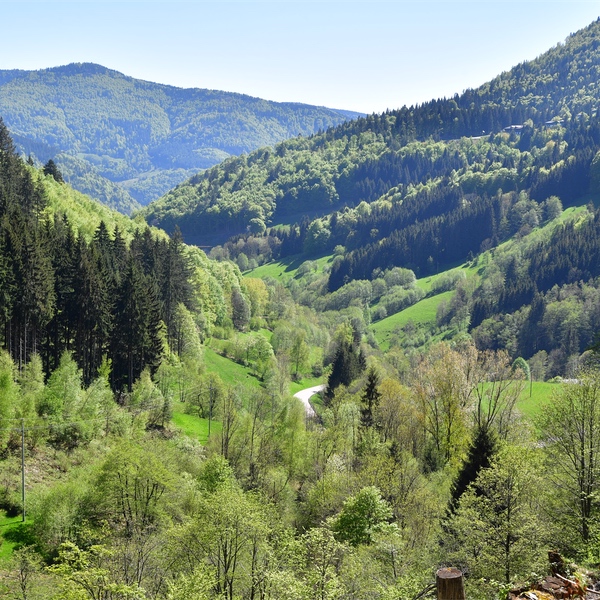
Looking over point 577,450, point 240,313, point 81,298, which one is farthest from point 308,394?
point 577,450

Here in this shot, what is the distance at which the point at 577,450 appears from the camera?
121ft

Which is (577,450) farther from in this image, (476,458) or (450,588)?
(450,588)

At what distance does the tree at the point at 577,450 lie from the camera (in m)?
33.2

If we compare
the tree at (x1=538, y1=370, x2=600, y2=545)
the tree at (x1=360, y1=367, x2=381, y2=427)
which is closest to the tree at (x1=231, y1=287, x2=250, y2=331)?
the tree at (x1=360, y1=367, x2=381, y2=427)

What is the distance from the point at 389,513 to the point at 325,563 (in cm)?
1983

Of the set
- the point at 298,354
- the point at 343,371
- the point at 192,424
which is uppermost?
the point at 192,424

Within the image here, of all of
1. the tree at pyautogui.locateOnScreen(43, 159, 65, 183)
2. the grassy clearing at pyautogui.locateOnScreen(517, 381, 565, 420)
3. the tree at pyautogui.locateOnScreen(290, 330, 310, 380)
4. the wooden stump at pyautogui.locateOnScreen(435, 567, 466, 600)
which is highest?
the tree at pyautogui.locateOnScreen(43, 159, 65, 183)

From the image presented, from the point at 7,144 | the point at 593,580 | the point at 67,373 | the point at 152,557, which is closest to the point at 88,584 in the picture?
the point at 152,557

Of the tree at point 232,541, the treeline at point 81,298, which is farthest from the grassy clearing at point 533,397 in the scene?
the tree at point 232,541

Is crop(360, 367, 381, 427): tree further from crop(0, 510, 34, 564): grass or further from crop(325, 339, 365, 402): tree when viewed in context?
crop(0, 510, 34, 564): grass

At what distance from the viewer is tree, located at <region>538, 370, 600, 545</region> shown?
33219 mm

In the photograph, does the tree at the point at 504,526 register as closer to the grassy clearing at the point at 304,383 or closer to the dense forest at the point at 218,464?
the dense forest at the point at 218,464

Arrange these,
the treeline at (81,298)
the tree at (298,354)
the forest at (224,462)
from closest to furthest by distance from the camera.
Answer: the forest at (224,462) → the treeline at (81,298) → the tree at (298,354)

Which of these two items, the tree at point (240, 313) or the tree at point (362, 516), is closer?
the tree at point (362, 516)
